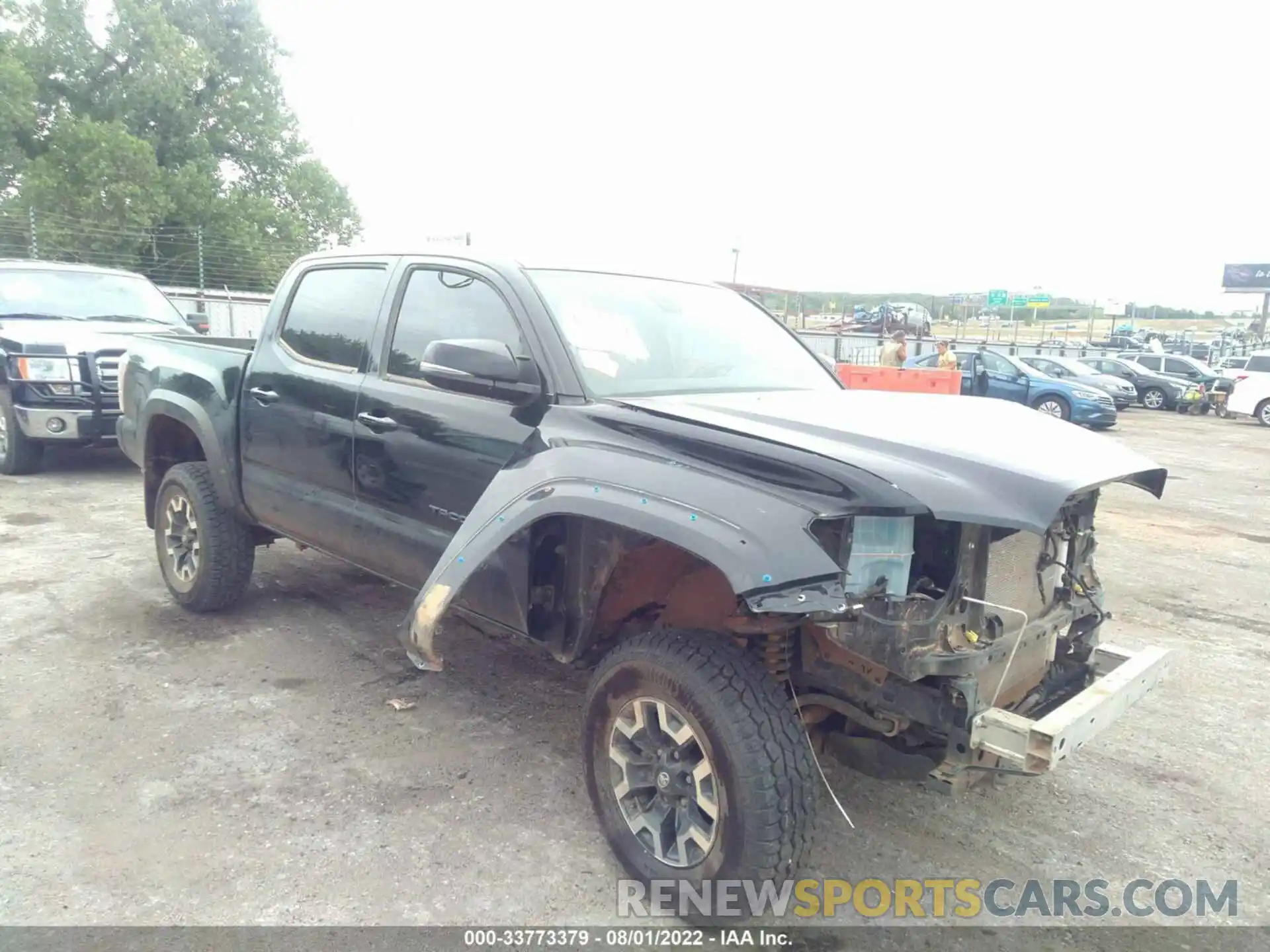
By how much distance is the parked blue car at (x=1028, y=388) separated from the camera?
16953 mm

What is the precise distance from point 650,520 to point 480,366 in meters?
0.84

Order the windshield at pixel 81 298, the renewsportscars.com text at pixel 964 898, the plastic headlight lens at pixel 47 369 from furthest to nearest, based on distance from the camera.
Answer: the windshield at pixel 81 298 → the plastic headlight lens at pixel 47 369 → the renewsportscars.com text at pixel 964 898

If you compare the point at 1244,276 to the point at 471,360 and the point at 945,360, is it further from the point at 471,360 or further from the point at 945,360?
the point at 471,360

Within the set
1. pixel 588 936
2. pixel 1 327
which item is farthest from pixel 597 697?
pixel 1 327

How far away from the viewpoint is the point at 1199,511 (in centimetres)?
915

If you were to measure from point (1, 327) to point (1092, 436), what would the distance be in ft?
28.2

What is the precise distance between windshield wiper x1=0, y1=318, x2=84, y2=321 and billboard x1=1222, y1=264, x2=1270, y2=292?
59140mm

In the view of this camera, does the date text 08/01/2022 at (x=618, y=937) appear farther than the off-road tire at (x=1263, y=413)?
No

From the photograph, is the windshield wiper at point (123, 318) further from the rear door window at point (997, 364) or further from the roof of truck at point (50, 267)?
the rear door window at point (997, 364)

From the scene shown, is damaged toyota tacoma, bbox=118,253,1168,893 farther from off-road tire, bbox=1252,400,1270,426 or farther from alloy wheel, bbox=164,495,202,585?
off-road tire, bbox=1252,400,1270,426

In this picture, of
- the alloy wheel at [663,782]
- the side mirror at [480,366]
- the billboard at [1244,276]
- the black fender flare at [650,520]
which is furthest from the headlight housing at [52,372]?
the billboard at [1244,276]

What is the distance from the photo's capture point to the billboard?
52312 mm

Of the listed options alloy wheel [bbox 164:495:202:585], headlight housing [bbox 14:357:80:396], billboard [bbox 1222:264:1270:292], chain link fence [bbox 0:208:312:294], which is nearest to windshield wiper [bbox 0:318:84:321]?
headlight housing [bbox 14:357:80:396]

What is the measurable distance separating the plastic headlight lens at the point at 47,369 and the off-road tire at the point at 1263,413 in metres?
22.7
